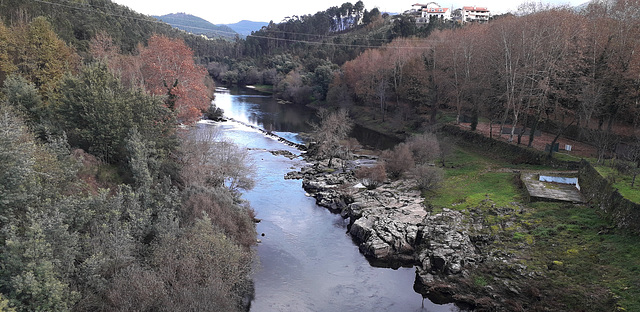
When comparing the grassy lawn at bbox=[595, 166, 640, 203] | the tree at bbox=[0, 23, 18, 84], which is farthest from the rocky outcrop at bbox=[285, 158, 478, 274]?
the tree at bbox=[0, 23, 18, 84]

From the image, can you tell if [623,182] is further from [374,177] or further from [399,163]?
[374,177]

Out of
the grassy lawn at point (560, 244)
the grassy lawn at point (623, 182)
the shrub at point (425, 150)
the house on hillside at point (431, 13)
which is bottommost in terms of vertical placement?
the grassy lawn at point (560, 244)

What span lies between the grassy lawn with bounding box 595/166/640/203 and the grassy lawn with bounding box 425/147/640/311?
0.47 m

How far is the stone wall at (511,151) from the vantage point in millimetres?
32438

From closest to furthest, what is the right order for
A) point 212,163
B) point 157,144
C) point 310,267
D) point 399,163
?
1. point 310,267
2. point 157,144
3. point 212,163
4. point 399,163

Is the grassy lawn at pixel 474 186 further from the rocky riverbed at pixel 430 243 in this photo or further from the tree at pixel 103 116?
the tree at pixel 103 116

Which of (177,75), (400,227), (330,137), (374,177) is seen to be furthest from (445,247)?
(177,75)

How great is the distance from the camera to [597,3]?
38.4m

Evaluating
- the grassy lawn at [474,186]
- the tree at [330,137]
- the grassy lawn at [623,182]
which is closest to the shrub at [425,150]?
the grassy lawn at [474,186]

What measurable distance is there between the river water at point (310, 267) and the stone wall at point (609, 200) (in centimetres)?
998

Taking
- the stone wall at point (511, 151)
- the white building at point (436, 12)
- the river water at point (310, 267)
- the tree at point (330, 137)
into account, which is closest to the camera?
the river water at point (310, 267)

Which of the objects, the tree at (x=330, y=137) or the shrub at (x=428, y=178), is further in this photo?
the tree at (x=330, y=137)

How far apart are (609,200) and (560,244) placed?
3.92m

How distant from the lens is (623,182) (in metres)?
22.0
